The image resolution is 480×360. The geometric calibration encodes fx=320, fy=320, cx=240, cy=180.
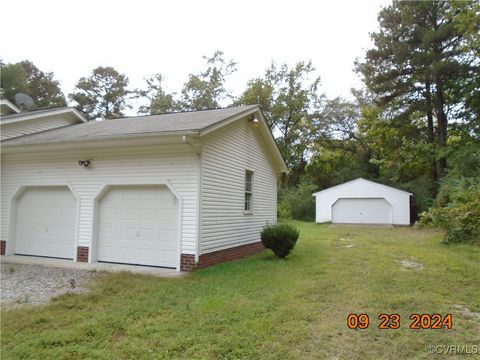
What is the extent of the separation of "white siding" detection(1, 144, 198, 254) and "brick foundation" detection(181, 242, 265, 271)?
0.75 feet

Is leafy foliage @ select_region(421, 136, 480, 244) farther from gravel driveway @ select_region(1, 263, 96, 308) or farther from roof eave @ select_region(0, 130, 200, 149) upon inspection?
gravel driveway @ select_region(1, 263, 96, 308)

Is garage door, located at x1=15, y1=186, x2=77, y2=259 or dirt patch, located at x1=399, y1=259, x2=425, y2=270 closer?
dirt patch, located at x1=399, y1=259, x2=425, y2=270

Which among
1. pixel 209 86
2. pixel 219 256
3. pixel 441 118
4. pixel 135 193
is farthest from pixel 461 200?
pixel 209 86

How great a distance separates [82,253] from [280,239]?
532 cm

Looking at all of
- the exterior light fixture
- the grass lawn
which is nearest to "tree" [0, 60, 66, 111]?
the exterior light fixture

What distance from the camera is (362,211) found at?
23.6m

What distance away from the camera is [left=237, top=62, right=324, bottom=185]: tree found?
31.0 m

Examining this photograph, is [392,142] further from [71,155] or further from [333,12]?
[71,155]

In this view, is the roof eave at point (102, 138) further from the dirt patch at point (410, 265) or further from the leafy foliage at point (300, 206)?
the leafy foliage at point (300, 206)

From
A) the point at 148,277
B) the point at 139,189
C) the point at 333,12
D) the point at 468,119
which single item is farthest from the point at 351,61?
the point at 148,277

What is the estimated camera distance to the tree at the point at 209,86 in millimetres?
32281

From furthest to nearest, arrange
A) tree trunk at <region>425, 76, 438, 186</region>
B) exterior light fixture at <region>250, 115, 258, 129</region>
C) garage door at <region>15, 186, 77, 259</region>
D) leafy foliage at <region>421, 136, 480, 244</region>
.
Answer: tree trunk at <region>425, 76, 438, 186</region>
exterior light fixture at <region>250, 115, 258, 129</region>
garage door at <region>15, 186, 77, 259</region>
leafy foliage at <region>421, 136, 480, 244</region>

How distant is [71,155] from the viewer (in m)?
8.69

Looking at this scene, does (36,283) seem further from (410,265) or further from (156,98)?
(156,98)
